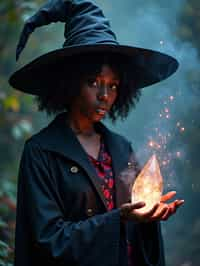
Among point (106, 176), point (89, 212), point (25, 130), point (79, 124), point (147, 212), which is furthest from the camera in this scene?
point (25, 130)

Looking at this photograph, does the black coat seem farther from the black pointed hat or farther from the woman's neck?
the black pointed hat

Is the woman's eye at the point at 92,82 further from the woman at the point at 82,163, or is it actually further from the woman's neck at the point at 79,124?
the woman's neck at the point at 79,124

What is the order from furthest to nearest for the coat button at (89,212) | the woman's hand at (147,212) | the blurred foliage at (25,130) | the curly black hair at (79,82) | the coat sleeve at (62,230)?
the blurred foliage at (25,130), the curly black hair at (79,82), the coat button at (89,212), the coat sleeve at (62,230), the woman's hand at (147,212)

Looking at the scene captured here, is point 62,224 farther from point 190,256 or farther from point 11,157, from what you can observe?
point 11,157

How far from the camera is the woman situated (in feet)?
8.98

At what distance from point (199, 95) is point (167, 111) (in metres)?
0.22

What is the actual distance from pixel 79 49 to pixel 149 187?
672 mm

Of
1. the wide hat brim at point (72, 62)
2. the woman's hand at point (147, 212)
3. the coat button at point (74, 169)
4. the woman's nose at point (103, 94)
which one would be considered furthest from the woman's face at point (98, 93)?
the woman's hand at point (147, 212)

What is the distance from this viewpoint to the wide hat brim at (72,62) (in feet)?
9.59

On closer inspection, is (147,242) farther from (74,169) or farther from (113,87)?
(113,87)

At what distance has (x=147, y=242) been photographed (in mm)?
3053

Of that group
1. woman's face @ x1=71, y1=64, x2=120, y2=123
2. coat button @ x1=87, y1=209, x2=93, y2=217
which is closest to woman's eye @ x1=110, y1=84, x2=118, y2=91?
woman's face @ x1=71, y1=64, x2=120, y2=123

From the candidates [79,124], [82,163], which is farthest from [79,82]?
[82,163]

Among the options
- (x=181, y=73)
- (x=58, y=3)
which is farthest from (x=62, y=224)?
(x=181, y=73)
